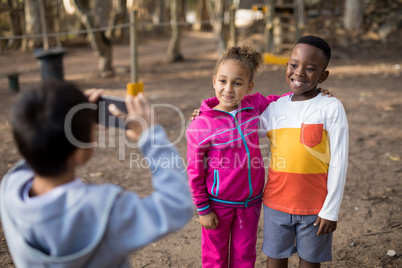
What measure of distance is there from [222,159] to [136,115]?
34.6 inches

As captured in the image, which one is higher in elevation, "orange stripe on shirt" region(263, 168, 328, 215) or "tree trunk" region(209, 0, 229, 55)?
"tree trunk" region(209, 0, 229, 55)

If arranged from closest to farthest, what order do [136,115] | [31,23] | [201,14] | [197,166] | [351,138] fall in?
[136,115]
[197,166]
[351,138]
[31,23]
[201,14]

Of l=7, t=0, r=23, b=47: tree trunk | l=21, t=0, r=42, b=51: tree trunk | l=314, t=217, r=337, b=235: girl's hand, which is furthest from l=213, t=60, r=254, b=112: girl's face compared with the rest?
l=7, t=0, r=23, b=47: tree trunk

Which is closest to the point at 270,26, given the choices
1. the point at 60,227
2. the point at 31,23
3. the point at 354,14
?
the point at 354,14

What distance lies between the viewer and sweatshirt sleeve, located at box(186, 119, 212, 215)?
2.01 meters

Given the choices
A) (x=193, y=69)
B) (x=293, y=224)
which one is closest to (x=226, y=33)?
(x=193, y=69)

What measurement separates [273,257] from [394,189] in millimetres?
2263

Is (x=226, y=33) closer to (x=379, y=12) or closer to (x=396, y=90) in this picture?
(x=396, y=90)

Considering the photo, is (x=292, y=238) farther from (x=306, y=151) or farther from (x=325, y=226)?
(x=306, y=151)

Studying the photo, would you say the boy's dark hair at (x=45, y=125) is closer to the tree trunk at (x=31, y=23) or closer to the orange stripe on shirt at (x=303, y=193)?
the orange stripe on shirt at (x=303, y=193)

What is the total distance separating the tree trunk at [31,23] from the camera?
14.0 meters

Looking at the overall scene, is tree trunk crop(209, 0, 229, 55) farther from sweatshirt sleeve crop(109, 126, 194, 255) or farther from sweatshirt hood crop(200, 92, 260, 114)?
sweatshirt sleeve crop(109, 126, 194, 255)

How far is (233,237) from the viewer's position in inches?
84.7

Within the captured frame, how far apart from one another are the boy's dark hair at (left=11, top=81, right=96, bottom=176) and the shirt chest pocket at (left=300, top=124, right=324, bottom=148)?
3.97ft
